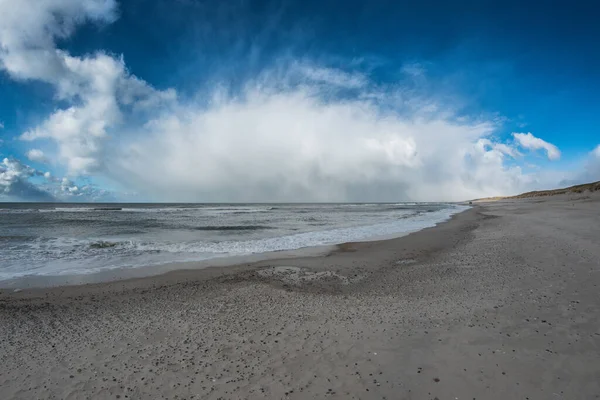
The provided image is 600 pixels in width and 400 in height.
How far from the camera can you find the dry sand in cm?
454

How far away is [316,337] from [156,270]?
941cm

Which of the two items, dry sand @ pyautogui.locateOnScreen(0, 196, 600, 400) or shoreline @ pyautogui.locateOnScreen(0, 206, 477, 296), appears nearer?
dry sand @ pyautogui.locateOnScreen(0, 196, 600, 400)

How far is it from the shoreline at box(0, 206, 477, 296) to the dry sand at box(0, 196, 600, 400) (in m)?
0.78

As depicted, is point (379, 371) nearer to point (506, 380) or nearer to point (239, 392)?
point (506, 380)

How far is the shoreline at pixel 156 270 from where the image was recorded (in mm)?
11000

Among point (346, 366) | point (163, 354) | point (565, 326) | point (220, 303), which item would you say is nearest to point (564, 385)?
point (565, 326)

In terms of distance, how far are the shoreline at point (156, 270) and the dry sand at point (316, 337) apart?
0.78 meters

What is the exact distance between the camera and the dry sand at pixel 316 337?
4535 mm

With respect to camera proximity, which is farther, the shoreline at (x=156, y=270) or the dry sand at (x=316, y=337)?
the shoreline at (x=156, y=270)

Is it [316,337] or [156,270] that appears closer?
[316,337]

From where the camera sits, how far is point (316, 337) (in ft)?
19.8

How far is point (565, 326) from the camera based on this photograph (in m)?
6.00

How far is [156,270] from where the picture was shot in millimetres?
13000

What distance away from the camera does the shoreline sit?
11.0 meters
